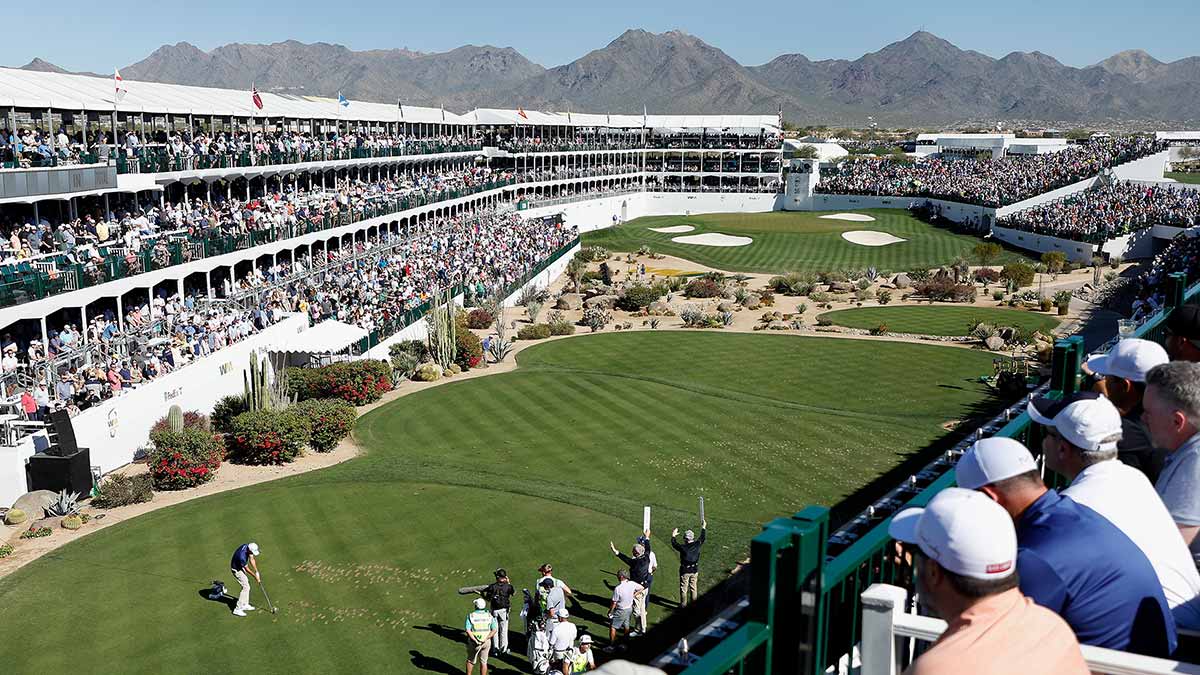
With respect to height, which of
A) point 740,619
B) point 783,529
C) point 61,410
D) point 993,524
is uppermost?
point 993,524

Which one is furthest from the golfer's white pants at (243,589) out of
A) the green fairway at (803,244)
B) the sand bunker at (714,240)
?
the sand bunker at (714,240)

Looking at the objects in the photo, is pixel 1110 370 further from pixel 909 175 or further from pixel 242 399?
pixel 909 175

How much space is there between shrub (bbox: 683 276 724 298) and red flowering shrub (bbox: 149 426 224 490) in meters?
33.1

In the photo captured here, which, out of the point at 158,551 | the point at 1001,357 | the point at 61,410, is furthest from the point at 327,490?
the point at 1001,357

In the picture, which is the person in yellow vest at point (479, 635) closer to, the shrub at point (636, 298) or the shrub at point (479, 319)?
the shrub at point (479, 319)

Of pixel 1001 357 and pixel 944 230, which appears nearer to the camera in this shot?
pixel 1001 357

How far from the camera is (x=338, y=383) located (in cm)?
3200

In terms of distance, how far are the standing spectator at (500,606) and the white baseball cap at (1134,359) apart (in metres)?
10.2

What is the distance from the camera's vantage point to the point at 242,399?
98.4 feet

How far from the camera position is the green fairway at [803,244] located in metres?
65.8

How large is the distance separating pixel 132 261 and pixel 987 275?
46.3m

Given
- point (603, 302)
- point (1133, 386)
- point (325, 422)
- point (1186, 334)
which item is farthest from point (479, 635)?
point (603, 302)

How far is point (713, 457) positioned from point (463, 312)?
2322 centimetres

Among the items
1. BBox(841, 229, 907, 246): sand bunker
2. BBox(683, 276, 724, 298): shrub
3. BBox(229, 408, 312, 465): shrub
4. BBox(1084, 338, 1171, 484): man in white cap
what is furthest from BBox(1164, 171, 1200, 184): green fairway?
BBox(1084, 338, 1171, 484): man in white cap
